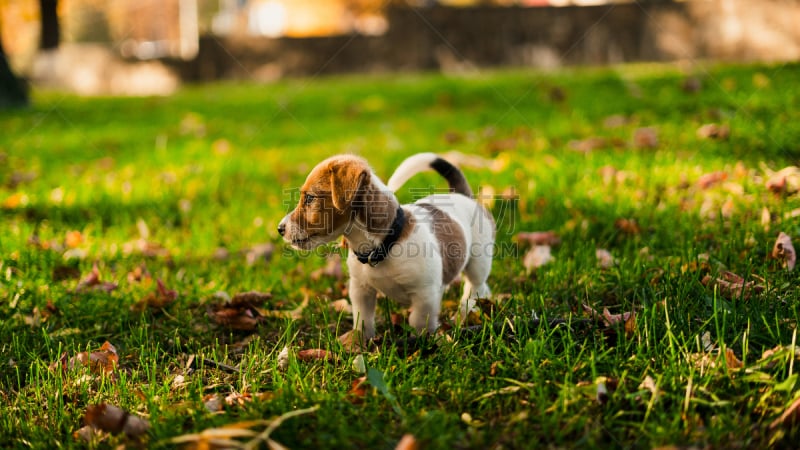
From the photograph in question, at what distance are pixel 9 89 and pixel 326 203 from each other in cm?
1060

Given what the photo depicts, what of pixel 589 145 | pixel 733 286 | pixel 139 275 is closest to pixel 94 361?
pixel 139 275

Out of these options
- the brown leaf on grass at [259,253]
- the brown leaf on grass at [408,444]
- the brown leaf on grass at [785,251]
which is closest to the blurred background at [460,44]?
the brown leaf on grass at [259,253]

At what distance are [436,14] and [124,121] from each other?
7931mm

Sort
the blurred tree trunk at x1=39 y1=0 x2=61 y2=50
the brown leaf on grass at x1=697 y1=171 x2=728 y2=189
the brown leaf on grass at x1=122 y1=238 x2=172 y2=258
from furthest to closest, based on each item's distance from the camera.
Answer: the blurred tree trunk at x1=39 y1=0 x2=61 y2=50, the brown leaf on grass at x1=697 y1=171 x2=728 y2=189, the brown leaf on grass at x1=122 y1=238 x2=172 y2=258

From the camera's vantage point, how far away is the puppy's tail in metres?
3.12

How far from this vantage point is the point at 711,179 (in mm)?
4484

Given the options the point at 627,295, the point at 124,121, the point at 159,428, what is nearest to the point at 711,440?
the point at 627,295

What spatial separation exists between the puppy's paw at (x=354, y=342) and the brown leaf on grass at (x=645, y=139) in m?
3.74

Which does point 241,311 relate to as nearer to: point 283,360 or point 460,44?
point 283,360

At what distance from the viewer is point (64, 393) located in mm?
2527

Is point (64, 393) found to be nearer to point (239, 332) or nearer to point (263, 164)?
point (239, 332)

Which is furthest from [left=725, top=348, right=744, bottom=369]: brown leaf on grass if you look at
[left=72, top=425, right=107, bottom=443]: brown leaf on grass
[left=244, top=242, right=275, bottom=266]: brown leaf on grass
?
[left=244, top=242, right=275, bottom=266]: brown leaf on grass

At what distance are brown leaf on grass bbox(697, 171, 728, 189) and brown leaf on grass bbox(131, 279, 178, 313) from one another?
129 inches

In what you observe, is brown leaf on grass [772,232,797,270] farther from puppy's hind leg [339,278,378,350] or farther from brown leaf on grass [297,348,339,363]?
brown leaf on grass [297,348,339,363]
